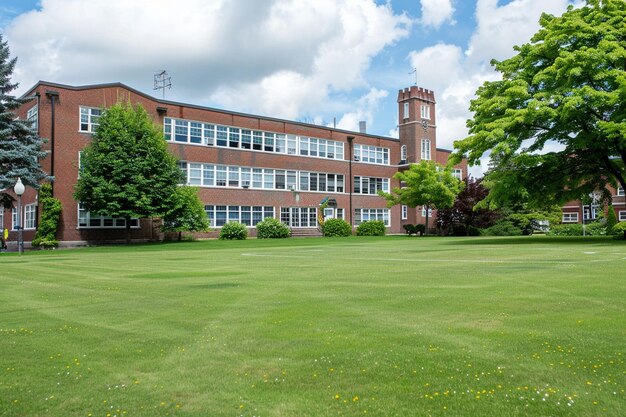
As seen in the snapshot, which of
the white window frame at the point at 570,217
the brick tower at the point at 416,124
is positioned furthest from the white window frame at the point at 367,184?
the white window frame at the point at 570,217

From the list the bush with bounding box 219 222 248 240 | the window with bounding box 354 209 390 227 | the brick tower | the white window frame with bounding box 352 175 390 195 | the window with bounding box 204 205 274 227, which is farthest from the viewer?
the brick tower

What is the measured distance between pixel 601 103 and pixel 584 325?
22888mm

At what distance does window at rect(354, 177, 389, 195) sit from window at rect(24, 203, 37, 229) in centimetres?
3101

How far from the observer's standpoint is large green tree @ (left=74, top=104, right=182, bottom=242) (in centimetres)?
3606

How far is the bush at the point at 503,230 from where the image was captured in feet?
169

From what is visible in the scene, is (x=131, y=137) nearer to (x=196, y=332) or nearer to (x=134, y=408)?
(x=196, y=332)

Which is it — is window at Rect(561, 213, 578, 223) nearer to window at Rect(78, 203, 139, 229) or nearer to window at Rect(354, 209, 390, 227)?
window at Rect(354, 209, 390, 227)

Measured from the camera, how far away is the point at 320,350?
233 inches

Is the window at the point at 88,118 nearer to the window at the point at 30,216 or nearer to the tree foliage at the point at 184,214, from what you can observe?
the window at the point at 30,216

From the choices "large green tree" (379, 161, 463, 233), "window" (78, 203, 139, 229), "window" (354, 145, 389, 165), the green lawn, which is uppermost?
"window" (354, 145, 389, 165)

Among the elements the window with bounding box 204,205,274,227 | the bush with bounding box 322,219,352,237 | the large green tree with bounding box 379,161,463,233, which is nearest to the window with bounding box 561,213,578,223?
the large green tree with bounding box 379,161,463,233

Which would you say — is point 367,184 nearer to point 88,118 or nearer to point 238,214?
point 238,214

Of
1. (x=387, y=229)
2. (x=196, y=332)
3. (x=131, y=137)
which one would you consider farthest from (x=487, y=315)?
(x=387, y=229)

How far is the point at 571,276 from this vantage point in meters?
12.0
